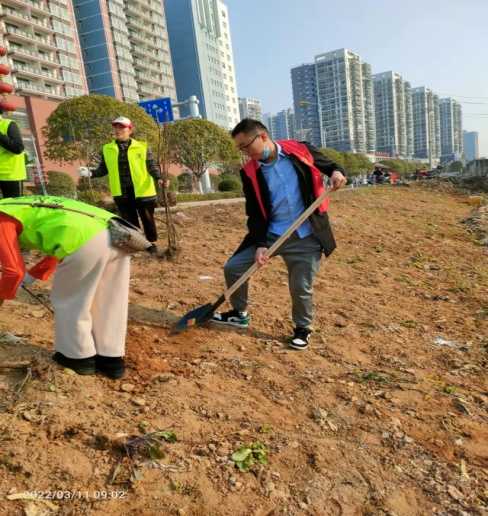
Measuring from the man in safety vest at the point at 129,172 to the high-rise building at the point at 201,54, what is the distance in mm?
69370

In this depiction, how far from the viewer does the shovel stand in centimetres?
298

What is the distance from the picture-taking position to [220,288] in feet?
14.3

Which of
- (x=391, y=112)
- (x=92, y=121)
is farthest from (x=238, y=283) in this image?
(x=391, y=112)

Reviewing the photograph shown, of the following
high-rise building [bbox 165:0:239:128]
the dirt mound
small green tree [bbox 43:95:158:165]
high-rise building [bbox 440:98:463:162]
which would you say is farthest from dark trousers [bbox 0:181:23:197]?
high-rise building [bbox 440:98:463:162]

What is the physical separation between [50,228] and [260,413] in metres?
1.45

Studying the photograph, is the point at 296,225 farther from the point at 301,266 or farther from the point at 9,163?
the point at 9,163

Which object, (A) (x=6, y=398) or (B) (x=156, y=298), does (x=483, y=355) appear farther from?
(A) (x=6, y=398)

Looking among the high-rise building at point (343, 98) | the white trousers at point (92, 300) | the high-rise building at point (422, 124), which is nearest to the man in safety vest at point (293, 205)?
the white trousers at point (92, 300)

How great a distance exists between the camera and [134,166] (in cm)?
456

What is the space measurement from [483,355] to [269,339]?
1.66 metres

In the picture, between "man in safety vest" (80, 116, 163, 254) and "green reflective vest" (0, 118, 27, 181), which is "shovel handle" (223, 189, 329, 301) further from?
"green reflective vest" (0, 118, 27, 181)

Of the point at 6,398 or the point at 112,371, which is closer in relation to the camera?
the point at 6,398

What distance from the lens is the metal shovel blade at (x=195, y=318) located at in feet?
10.8

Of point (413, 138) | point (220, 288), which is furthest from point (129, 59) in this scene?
point (413, 138)
